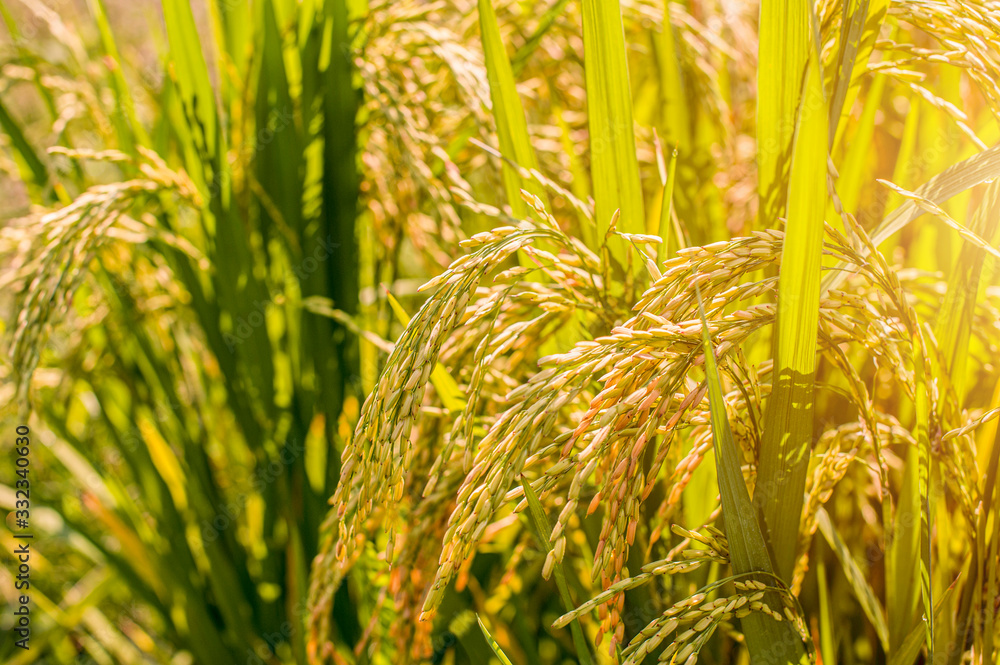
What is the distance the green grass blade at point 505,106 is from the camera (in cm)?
92

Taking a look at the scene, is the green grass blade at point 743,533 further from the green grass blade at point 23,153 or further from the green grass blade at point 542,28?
the green grass blade at point 23,153

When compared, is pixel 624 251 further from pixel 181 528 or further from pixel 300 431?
pixel 181 528

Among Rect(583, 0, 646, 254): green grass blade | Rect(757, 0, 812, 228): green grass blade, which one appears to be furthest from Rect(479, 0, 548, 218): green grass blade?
Rect(757, 0, 812, 228): green grass blade

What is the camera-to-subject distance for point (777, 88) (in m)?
0.79

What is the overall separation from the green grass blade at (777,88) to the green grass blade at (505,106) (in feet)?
1.12

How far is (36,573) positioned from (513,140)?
234cm

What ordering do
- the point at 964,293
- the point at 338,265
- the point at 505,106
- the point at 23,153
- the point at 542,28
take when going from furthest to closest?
the point at 23,153 → the point at 338,265 → the point at 542,28 → the point at 505,106 → the point at 964,293

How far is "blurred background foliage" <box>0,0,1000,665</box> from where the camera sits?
38.0 inches

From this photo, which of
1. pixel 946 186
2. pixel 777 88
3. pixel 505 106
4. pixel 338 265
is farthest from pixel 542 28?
pixel 946 186

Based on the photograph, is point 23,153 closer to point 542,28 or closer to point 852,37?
point 542,28

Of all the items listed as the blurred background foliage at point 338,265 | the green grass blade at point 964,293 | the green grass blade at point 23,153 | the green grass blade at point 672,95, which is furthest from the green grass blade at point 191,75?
the green grass blade at point 964,293

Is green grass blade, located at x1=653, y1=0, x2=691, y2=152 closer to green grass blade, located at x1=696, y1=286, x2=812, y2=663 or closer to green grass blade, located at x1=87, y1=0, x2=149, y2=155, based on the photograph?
green grass blade, located at x1=696, y1=286, x2=812, y2=663

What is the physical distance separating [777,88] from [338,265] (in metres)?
0.93

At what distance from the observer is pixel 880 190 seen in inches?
58.4
